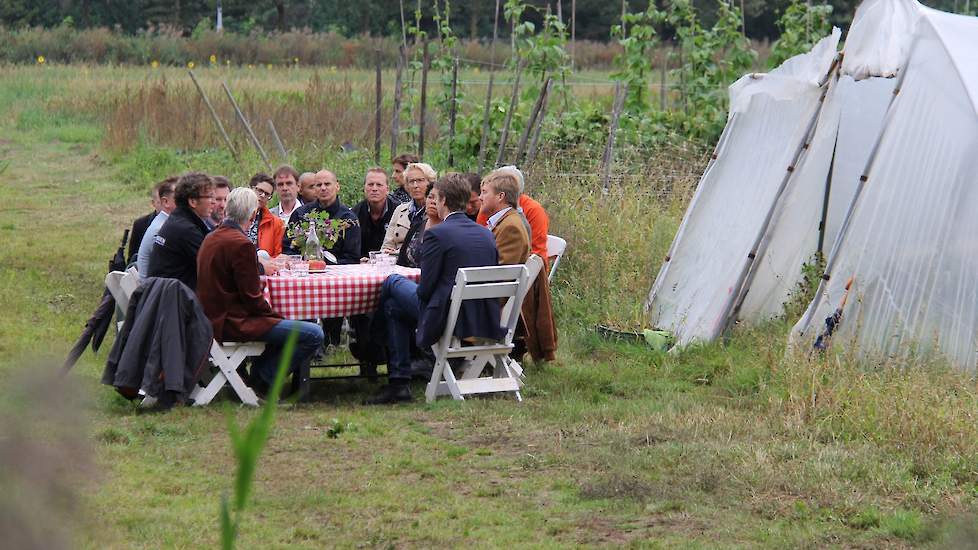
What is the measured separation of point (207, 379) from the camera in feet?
26.5

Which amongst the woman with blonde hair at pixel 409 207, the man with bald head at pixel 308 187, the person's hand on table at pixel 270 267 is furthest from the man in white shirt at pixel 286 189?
the person's hand on table at pixel 270 267

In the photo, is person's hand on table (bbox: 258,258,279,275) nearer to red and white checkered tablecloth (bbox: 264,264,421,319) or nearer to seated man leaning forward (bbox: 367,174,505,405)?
red and white checkered tablecloth (bbox: 264,264,421,319)

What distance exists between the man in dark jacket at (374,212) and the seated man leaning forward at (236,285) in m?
2.34

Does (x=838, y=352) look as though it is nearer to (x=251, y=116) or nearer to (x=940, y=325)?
(x=940, y=325)

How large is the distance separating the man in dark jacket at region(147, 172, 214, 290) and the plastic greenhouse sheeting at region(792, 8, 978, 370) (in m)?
3.85

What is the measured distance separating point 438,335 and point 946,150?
11.3ft

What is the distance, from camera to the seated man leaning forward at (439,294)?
294 inches

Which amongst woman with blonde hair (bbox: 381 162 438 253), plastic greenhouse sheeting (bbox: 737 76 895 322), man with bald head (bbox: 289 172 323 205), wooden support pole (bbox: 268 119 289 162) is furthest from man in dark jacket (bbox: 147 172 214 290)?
wooden support pole (bbox: 268 119 289 162)

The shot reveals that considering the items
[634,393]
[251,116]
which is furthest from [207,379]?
[251,116]

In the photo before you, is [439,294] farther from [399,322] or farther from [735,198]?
[735,198]

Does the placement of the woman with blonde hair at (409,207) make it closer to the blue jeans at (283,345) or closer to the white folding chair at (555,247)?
the white folding chair at (555,247)

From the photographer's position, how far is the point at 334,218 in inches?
362

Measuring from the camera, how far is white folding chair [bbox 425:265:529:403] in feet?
24.3

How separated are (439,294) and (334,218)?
78.7 inches
